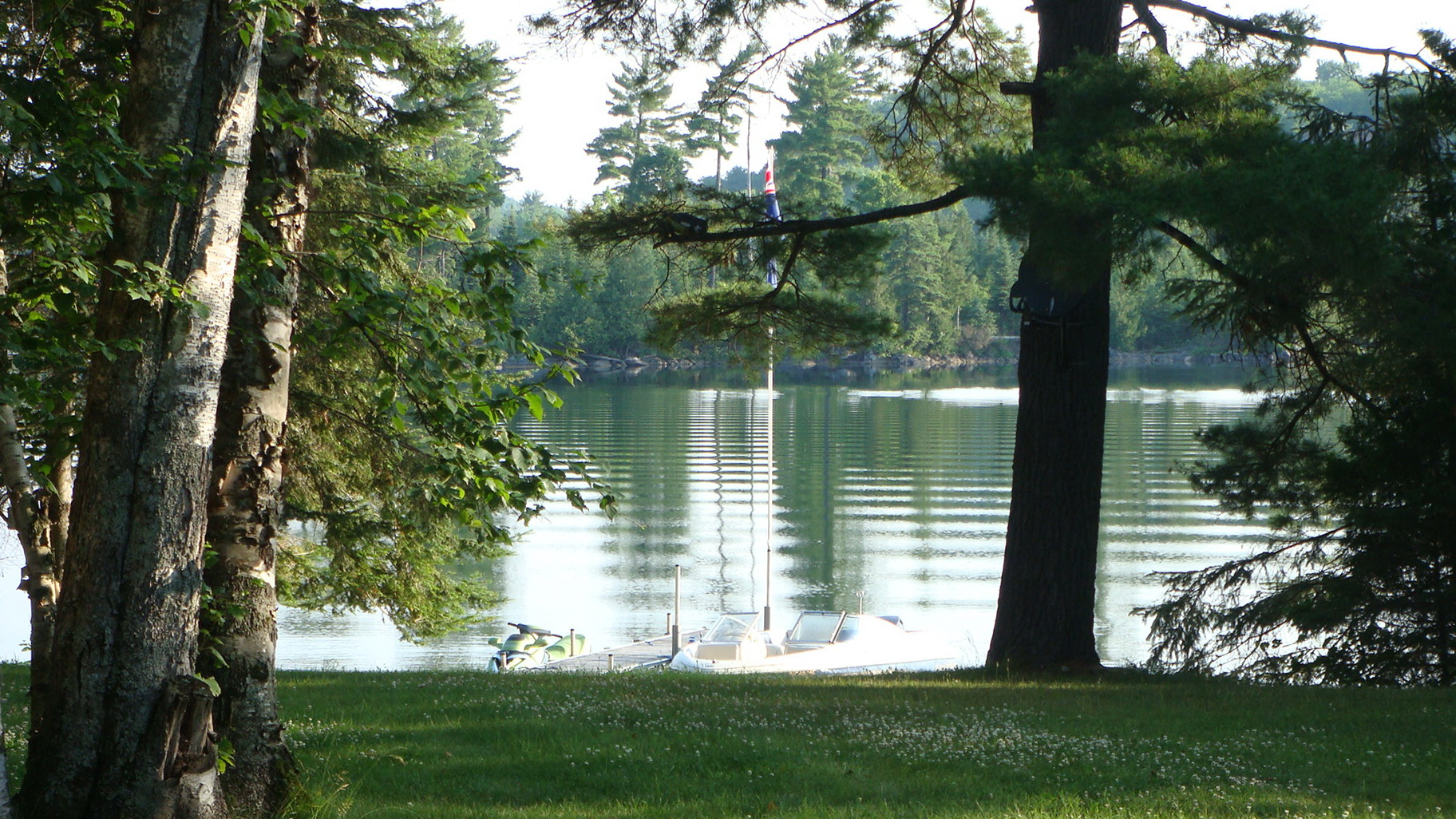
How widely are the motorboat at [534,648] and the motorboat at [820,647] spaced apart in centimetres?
190

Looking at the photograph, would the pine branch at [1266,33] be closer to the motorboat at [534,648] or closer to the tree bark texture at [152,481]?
the tree bark texture at [152,481]

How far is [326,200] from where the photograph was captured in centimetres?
827

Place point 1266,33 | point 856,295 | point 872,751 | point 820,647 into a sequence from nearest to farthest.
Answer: point 872,751 < point 1266,33 < point 820,647 < point 856,295

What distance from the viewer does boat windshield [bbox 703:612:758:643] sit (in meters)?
16.8

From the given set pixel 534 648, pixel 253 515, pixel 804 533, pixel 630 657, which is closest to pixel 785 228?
pixel 253 515

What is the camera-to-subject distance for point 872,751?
5.23m

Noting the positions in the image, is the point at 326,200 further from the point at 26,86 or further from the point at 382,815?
the point at 382,815

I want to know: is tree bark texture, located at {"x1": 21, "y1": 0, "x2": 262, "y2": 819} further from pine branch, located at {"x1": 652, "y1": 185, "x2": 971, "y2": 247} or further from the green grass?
pine branch, located at {"x1": 652, "y1": 185, "x2": 971, "y2": 247}

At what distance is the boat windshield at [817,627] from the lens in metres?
17.6

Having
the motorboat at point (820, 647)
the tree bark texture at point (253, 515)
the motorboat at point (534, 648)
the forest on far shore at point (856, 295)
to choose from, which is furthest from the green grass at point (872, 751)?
the forest on far shore at point (856, 295)

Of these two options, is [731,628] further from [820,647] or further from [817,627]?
[817,627]

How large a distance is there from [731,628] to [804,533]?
39.3 feet

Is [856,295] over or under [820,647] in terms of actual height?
over

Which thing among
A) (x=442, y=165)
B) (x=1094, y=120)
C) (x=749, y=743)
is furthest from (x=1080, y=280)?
(x=442, y=165)
